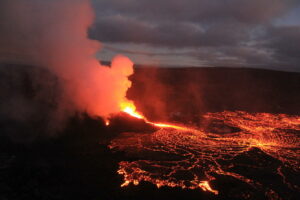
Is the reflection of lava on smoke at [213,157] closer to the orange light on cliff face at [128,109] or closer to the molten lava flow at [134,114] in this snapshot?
the molten lava flow at [134,114]

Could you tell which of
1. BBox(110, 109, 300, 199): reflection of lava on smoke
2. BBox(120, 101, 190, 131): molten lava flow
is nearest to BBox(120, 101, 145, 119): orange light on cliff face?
BBox(120, 101, 190, 131): molten lava flow

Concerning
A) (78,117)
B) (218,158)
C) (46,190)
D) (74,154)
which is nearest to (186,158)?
(218,158)

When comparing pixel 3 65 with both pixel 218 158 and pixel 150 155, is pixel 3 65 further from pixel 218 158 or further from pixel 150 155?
pixel 218 158

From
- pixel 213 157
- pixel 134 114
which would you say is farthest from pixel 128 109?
pixel 213 157

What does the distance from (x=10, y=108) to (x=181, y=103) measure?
22.2m

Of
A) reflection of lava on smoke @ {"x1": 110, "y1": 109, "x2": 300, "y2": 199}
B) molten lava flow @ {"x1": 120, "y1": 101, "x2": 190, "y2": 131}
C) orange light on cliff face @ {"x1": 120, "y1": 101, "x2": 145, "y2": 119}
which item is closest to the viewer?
reflection of lava on smoke @ {"x1": 110, "y1": 109, "x2": 300, "y2": 199}

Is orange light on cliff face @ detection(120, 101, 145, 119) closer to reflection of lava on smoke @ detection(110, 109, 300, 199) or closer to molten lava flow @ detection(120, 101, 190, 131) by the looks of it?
molten lava flow @ detection(120, 101, 190, 131)

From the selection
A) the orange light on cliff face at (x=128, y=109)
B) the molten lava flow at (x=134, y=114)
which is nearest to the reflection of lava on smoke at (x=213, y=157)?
the molten lava flow at (x=134, y=114)

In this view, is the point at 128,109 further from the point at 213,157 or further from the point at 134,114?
the point at 213,157

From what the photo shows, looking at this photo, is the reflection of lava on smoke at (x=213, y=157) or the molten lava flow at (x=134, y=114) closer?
the reflection of lava on smoke at (x=213, y=157)

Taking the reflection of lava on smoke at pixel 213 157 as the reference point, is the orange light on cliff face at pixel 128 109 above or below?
above

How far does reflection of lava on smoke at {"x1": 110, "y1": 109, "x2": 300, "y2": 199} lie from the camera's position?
1242 centimetres

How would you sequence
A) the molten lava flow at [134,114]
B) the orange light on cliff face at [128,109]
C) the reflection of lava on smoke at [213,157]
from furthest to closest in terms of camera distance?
the orange light on cliff face at [128,109] < the molten lava flow at [134,114] < the reflection of lava on smoke at [213,157]

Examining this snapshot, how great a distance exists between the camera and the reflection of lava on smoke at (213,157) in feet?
40.8
